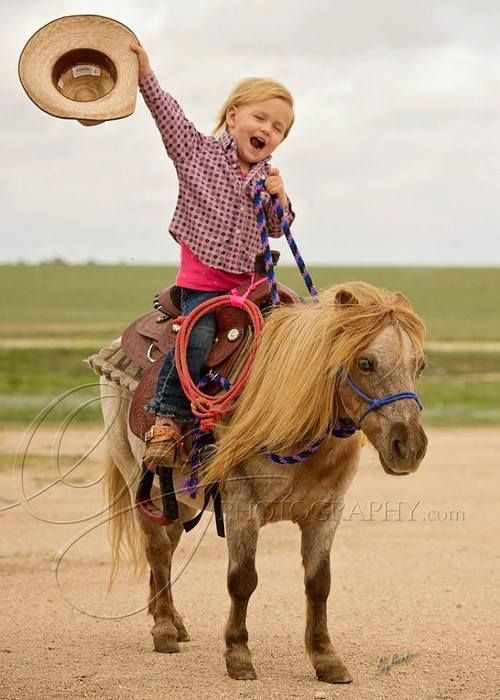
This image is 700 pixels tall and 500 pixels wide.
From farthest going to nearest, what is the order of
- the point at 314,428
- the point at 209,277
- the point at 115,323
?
the point at 115,323, the point at 209,277, the point at 314,428

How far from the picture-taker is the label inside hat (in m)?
5.68

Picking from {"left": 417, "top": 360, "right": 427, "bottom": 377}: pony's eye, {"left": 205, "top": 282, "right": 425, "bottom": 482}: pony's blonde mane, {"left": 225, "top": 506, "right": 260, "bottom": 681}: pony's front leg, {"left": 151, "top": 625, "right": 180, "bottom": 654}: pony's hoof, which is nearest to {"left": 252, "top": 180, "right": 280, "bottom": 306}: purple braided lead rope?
{"left": 205, "top": 282, "right": 425, "bottom": 482}: pony's blonde mane

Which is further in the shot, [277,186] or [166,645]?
[166,645]

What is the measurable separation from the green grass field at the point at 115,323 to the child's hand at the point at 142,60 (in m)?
1.97

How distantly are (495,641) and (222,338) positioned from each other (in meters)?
2.49

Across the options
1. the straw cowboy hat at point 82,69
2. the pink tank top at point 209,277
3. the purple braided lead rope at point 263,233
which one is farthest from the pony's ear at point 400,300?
the straw cowboy hat at point 82,69

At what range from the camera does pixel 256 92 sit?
5.70 metres

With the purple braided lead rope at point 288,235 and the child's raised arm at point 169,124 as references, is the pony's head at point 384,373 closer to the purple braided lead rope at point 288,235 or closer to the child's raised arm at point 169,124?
the purple braided lead rope at point 288,235

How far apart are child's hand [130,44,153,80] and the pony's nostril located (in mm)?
2166

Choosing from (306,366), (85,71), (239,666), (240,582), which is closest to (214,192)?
(85,71)

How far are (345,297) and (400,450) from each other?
77cm

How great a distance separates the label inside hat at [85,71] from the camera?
5680 mm

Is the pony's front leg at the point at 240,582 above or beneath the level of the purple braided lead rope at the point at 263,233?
beneath

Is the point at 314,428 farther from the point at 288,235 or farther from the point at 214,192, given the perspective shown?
the point at 214,192
